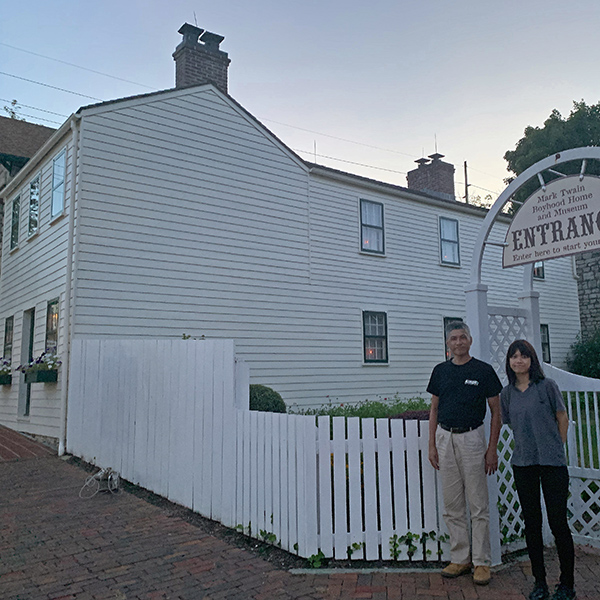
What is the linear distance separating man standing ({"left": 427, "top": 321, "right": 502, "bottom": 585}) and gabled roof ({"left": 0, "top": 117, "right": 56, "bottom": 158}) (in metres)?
15.2

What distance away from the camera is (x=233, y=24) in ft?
41.0

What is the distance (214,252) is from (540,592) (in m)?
9.20

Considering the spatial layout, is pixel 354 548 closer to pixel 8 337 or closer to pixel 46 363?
pixel 46 363

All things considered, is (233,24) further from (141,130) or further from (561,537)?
(561,537)

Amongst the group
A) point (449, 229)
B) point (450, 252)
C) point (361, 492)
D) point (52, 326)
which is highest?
point (449, 229)

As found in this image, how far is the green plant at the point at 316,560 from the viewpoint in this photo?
14.2ft

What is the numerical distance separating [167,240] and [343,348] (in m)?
5.19

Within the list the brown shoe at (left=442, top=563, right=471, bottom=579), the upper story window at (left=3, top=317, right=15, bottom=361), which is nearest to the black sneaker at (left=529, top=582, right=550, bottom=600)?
the brown shoe at (left=442, top=563, right=471, bottom=579)

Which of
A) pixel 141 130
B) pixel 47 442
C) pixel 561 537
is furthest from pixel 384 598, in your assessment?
pixel 141 130

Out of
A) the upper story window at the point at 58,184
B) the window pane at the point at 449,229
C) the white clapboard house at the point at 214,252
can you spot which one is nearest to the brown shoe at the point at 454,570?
the white clapboard house at the point at 214,252

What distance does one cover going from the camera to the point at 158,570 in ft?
14.3

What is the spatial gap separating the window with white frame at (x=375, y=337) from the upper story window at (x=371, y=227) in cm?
178

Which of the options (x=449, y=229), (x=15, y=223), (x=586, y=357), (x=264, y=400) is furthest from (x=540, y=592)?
(x=586, y=357)

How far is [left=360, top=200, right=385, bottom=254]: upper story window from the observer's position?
14727mm
